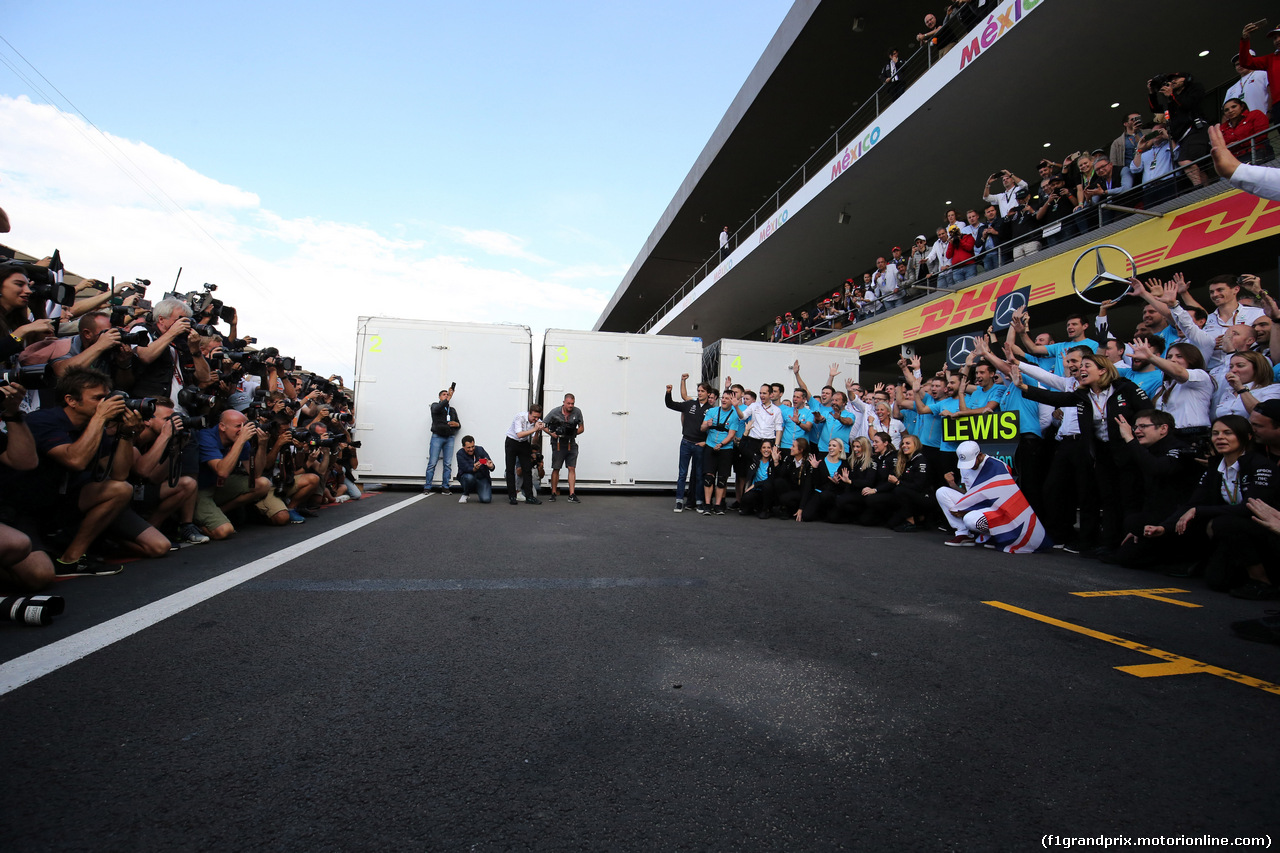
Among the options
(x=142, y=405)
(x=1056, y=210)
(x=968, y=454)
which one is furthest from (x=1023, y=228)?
(x=142, y=405)

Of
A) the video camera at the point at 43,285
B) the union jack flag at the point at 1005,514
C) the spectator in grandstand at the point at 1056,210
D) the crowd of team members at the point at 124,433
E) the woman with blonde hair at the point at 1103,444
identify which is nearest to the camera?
the crowd of team members at the point at 124,433

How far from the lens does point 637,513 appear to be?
848 cm

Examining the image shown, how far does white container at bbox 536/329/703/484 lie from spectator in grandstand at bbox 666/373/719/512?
1324 mm

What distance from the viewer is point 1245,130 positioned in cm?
755

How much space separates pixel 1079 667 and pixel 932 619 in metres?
0.74

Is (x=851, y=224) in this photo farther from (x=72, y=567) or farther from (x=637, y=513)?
(x=72, y=567)

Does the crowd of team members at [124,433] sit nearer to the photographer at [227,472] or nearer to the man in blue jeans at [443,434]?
the photographer at [227,472]

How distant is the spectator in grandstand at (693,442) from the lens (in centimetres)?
973

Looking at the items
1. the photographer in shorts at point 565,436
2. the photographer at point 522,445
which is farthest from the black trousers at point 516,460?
the photographer in shorts at point 565,436

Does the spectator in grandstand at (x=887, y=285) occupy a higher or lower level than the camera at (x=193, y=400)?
higher

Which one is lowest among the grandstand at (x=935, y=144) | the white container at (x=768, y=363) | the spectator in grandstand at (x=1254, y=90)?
the white container at (x=768, y=363)

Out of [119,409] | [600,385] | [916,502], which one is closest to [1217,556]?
[916,502]

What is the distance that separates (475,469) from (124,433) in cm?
593

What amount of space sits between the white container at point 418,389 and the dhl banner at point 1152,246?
851 centimetres
